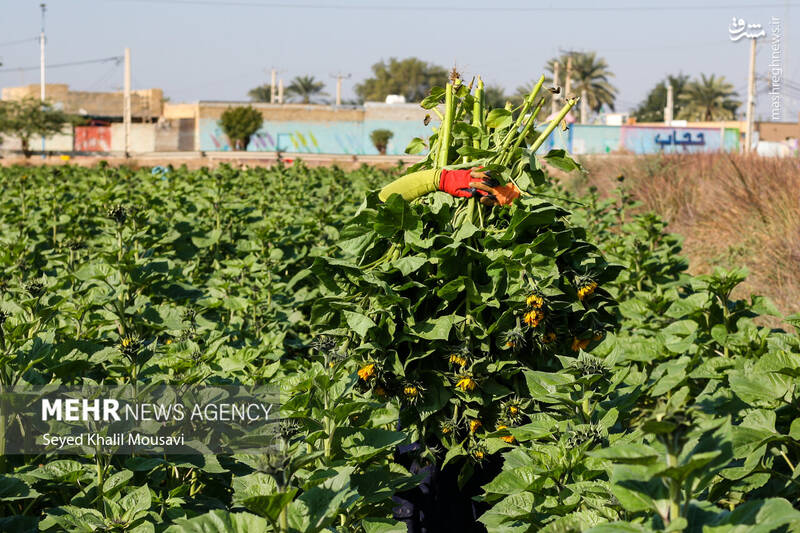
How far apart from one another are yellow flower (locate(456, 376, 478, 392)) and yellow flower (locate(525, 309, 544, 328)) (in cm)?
30

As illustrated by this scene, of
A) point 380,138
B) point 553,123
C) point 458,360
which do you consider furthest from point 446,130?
point 380,138

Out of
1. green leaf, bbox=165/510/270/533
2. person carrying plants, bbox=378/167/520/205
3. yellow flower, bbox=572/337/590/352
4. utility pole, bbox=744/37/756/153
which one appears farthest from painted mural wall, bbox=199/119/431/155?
green leaf, bbox=165/510/270/533

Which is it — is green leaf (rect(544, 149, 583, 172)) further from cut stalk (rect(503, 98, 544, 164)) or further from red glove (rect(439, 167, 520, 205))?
red glove (rect(439, 167, 520, 205))

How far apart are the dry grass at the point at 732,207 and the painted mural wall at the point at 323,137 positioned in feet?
129

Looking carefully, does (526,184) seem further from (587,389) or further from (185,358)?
(185,358)

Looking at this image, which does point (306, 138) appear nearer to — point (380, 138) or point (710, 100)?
point (380, 138)

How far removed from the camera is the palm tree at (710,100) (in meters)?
69.1

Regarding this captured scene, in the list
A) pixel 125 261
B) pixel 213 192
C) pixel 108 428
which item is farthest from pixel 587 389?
pixel 213 192

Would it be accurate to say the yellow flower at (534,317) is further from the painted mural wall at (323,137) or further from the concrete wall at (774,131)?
the concrete wall at (774,131)

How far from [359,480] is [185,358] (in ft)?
3.45

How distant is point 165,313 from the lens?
4.08m

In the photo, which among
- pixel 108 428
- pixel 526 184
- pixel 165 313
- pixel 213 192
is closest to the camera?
pixel 108 428

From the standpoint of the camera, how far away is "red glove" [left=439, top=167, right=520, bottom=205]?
11.0 feet

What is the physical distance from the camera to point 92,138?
201 feet
